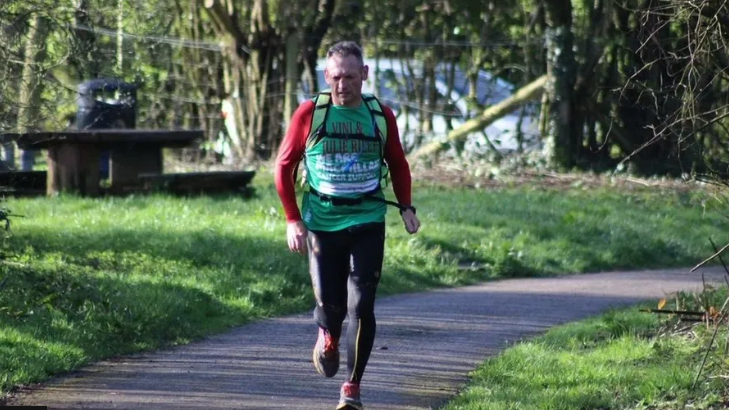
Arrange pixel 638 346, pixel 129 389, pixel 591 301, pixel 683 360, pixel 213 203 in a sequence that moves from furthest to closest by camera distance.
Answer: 1. pixel 213 203
2. pixel 591 301
3. pixel 638 346
4. pixel 683 360
5. pixel 129 389

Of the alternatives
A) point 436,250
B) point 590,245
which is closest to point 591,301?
point 436,250

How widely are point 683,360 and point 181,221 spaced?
21.1ft

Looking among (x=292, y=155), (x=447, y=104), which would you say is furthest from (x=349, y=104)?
(x=447, y=104)

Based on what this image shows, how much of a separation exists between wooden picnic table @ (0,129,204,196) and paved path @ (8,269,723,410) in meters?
4.93

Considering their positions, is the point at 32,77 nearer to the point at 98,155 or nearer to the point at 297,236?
the point at 297,236

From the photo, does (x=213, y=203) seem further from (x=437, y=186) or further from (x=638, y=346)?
(x=638, y=346)

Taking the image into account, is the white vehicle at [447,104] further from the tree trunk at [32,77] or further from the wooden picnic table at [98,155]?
the tree trunk at [32,77]

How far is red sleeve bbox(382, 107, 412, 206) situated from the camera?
20.2ft

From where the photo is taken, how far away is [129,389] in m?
6.55

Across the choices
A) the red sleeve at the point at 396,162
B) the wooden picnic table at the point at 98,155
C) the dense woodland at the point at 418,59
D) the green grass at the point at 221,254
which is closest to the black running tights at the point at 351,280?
the red sleeve at the point at 396,162

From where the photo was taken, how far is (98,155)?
14258 millimetres

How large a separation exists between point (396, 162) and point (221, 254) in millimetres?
4473

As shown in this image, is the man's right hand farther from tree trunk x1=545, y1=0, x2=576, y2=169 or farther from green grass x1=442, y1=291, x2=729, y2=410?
tree trunk x1=545, y1=0, x2=576, y2=169

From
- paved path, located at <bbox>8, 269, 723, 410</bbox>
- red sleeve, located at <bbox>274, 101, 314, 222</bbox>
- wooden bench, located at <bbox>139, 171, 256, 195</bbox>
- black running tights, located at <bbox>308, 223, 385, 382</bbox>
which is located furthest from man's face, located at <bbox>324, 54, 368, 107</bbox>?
wooden bench, located at <bbox>139, 171, 256, 195</bbox>
